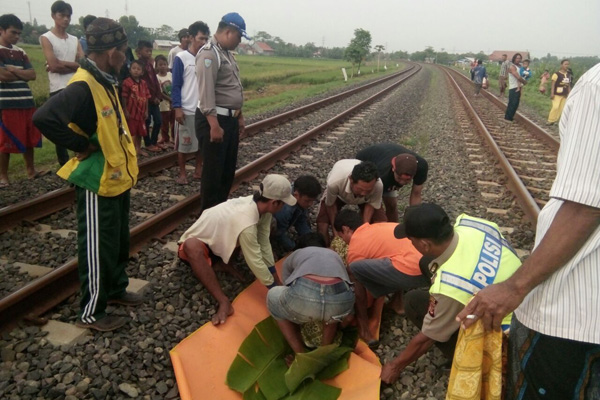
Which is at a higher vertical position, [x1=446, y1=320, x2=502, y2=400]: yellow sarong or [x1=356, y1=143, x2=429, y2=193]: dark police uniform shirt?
[x1=356, y1=143, x2=429, y2=193]: dark police uniform shirt

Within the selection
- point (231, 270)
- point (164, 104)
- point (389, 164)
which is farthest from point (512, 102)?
point (231, 270)

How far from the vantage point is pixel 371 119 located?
39.0 feet

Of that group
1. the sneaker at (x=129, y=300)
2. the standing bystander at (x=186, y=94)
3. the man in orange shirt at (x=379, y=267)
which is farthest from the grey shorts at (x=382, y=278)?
the standing bystander at (x=186, y=94)

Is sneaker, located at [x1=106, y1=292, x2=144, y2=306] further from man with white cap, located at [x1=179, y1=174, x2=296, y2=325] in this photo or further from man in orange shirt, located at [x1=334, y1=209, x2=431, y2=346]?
man in orange shirt, located at [x1=334, y1=209, x2=431, y2=346]

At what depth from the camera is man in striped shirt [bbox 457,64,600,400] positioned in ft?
4.29

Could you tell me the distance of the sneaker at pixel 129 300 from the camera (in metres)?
3.21

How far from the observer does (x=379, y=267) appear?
310cm

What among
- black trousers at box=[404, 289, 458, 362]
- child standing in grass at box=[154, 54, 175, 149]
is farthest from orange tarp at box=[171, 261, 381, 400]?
child standing in grass at box=[154, 54, 175, 149]

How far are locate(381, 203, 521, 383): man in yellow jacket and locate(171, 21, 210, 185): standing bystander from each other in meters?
4.04

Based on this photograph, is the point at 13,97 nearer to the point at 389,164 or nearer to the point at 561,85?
the point at 389,164

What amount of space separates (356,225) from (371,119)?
8501 millimetres

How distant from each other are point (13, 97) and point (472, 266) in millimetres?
5356

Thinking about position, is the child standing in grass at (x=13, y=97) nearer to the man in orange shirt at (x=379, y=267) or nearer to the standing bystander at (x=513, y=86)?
the man in orange shirt at (x=379, y=267)

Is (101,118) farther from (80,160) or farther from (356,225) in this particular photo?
(356,225)
